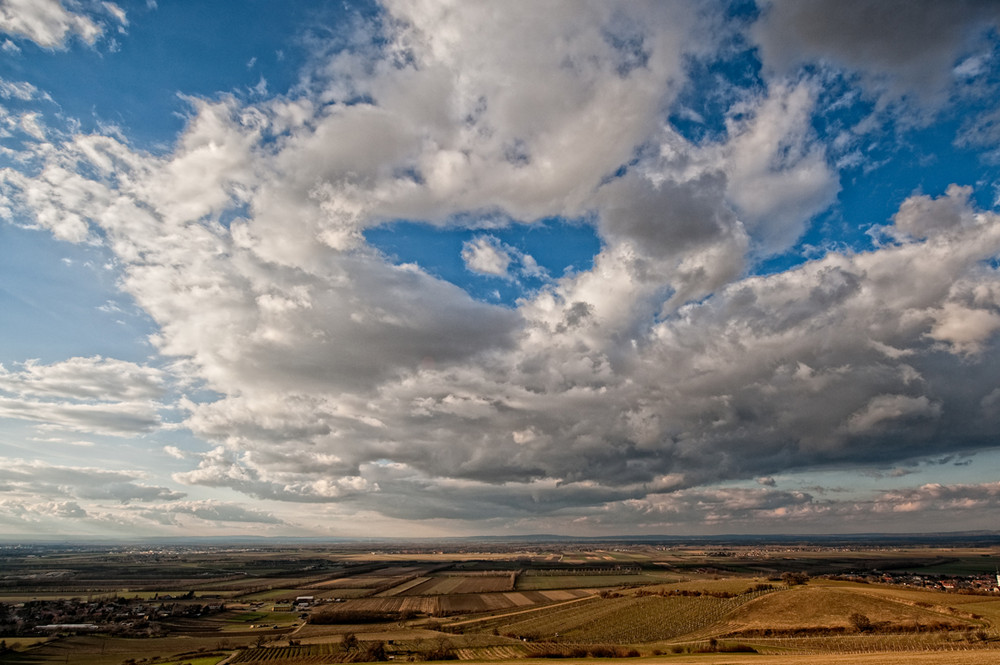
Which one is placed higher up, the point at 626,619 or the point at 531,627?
the point at 626,619

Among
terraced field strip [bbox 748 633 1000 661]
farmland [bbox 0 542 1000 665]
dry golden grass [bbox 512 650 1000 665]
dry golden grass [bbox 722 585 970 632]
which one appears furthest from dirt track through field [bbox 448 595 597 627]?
dry golden grass [bbox 512 650 1000 665]

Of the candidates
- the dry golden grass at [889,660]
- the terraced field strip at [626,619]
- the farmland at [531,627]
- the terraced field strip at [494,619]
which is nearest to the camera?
the dry golden grass at [889,660]

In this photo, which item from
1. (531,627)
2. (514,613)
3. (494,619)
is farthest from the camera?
(514,613)

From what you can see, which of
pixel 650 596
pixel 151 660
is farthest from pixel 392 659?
pixel 650 596

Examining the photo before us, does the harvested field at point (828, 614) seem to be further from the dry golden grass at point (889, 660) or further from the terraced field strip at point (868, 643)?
the dry golden grass at point (889, 660)

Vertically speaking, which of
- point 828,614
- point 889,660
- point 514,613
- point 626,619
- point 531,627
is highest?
point 889,660

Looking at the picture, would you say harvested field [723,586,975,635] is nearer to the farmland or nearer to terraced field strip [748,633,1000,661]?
the farmland

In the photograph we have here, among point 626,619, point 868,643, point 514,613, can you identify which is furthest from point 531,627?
point 868,643

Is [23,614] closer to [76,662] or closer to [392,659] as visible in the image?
[76,662]

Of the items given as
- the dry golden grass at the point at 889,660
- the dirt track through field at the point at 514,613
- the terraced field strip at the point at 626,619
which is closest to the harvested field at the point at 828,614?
the terraced field strip at the point at 626,619

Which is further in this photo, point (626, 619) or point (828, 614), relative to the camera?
point (626, 619)

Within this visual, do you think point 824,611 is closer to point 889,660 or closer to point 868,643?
point 868,643
